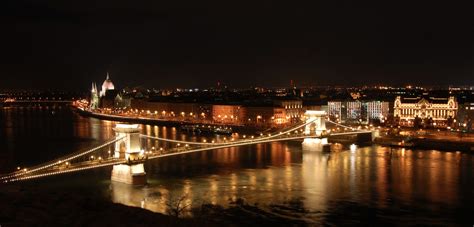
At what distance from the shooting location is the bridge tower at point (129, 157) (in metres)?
12.5

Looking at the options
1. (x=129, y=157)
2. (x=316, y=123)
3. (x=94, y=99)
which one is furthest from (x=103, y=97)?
(x=129, y=157)

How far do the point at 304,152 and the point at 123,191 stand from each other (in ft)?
28.5

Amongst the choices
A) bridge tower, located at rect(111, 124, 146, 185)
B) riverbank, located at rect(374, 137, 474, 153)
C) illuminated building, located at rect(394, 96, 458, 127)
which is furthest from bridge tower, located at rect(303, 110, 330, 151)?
illuminated building, located at rect(394, 96, 458, 127)

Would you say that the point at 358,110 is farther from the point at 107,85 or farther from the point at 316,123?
the point at 107,85

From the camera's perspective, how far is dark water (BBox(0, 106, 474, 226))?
10.5 metres

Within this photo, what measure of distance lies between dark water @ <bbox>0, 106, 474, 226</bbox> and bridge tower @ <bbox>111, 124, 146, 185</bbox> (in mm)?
259

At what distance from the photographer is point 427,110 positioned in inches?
1196

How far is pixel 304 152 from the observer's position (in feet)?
63.6

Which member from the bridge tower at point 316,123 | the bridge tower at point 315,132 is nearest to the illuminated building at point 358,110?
the bridge tower at point 316,123

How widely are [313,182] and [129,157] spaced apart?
385 cm

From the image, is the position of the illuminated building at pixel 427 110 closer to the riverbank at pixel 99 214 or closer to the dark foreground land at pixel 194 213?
the dark foreground land at pixel 194 213

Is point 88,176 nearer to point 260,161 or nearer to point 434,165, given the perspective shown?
point 260,161

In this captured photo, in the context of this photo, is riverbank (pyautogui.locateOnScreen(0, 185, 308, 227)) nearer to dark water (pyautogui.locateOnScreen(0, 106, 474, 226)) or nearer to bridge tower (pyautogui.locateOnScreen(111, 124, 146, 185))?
dark water (pyautogui.locateOnScreen(0, 106, 474, 226))

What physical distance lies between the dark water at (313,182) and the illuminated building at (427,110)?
1038 centimetres
